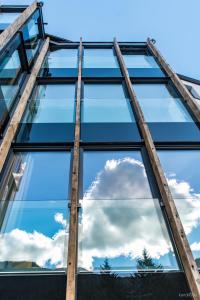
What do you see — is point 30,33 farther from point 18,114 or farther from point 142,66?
point 18,114

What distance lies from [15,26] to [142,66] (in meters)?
4.05

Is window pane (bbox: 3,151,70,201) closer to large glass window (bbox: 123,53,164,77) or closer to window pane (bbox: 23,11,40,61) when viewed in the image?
window pane (bbox: 23,11,40,61)

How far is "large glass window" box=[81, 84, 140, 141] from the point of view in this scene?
533 cm

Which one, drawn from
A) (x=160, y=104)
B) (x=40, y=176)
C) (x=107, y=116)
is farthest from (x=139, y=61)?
(x=40, y=176)

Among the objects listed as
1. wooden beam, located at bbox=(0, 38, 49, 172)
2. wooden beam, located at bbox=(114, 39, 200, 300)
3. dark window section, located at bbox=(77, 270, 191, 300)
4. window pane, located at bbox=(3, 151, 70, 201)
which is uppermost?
wooden beam, located at bbox=(0, 38, 49, 172)

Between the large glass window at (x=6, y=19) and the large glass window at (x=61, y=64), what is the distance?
5.36 feet

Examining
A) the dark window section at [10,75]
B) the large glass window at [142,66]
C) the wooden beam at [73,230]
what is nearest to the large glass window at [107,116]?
the wooden beam at [73,230]

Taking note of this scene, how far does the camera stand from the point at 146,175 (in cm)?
439

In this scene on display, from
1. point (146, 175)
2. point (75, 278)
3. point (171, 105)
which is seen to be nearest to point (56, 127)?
point (146, 175)

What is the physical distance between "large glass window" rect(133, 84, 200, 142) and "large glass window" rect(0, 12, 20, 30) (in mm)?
3451

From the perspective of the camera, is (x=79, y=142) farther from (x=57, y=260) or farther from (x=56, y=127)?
(x=57, y=260)

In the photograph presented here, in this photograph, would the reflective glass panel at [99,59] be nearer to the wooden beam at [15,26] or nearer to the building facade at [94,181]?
the building facade at [94,181]

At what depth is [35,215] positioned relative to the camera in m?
3.54

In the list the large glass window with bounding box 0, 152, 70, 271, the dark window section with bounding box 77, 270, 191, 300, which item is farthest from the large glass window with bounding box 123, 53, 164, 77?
the dark window section with bounding box 77, 270, 191, 300
